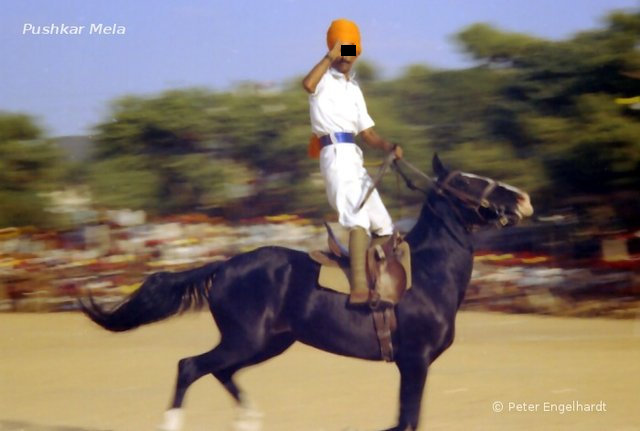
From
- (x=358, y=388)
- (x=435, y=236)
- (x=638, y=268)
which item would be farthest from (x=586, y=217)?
(x=435, y=236)

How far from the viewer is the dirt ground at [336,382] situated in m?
7.22

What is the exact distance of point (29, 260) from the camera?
14.0 meters

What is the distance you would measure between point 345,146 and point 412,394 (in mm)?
1508

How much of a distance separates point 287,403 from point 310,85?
2.81 meters

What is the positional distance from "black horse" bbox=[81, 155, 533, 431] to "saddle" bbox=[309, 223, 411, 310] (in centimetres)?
7

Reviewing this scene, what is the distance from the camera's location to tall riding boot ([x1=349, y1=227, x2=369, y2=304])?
6023mm

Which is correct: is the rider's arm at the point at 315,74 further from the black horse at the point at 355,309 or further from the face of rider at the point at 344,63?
the black horse at the point at 355,309

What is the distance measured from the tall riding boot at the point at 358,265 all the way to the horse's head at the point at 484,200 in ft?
2.01

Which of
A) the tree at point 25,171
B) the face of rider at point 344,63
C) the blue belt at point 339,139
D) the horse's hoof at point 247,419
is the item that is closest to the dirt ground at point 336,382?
the horse's hoof at point 247,419

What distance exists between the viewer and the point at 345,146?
6156 millimetres

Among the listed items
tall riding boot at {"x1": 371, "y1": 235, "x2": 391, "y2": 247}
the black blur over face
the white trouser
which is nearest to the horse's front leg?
tall riding boot at {"x1": 371, "y1": 235, "x2": 391, "y2": 247}

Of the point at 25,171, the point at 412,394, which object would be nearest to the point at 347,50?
the point at 412,394

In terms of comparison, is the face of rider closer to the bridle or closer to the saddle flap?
the bridle

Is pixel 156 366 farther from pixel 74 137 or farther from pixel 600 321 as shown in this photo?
pixel 74 137
